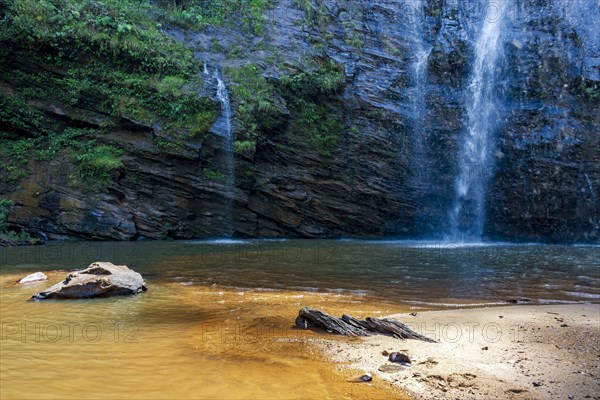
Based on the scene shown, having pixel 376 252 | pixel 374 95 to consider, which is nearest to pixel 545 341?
pixel 376 252

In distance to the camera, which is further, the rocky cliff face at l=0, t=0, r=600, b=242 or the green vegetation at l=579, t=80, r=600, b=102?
the green vegetation at l=579, t=80, r=600, b=102

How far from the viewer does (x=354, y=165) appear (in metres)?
18.5

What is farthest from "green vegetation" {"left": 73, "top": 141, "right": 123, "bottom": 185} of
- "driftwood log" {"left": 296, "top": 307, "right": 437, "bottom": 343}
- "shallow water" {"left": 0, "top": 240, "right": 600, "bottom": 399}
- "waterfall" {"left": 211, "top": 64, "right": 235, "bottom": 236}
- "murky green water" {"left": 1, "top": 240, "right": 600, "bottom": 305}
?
"driftwood log" {"left": 296, "top": 307, "right": 437, "bottom": 343}

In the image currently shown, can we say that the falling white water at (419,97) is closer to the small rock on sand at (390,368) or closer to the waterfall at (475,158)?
the waterfall at (475,158)

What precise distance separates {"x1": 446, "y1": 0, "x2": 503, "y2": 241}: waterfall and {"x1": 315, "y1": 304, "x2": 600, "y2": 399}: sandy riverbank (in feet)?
45.5

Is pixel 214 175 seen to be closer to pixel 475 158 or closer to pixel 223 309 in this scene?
pixel 475 158

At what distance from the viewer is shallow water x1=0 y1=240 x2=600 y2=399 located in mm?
3148

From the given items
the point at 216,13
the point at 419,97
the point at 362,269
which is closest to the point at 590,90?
the point at 419,97

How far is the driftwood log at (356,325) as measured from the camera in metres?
4.29

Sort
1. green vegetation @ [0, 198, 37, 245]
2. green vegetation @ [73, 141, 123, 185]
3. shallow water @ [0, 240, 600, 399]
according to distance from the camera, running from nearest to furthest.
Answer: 1. shallow water @ [0, 240, 600, 399]
2. green vegetation @ [0, 198, 37, 245]
3. green vegetation @ [73, 141, 123, 185]

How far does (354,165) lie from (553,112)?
27.3 ft

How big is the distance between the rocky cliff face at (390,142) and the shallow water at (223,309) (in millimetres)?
5591

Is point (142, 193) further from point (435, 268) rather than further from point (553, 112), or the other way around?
point (553, 112)

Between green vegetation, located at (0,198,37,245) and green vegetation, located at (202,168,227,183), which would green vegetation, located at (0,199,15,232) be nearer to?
green vegetation, located at (0,198,37,245)
